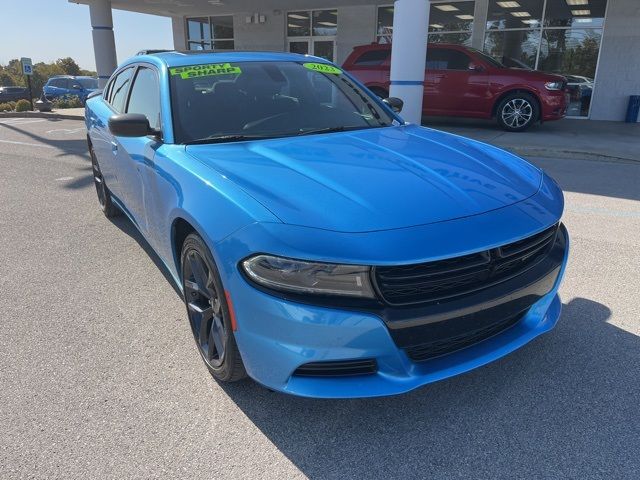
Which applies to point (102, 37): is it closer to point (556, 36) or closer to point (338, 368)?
point (556, 36)

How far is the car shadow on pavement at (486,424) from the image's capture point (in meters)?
2.03

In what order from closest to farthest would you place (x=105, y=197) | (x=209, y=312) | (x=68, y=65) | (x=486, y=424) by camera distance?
(x=486, y=424) < (x=209, y=312) < (x=105, y=197) < (x=68, y=65)

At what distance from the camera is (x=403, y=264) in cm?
188

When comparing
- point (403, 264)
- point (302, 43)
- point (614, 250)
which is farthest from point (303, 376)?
point (302, 43)

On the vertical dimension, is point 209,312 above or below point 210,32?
below

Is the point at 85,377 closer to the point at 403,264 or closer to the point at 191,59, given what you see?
the point at 403,264

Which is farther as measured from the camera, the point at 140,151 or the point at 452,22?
the point at 452,22

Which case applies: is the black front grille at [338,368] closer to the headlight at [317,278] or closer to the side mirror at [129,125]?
the headlight at [317,278]

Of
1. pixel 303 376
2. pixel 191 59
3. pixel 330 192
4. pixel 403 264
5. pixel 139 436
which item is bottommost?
pixel 139 436

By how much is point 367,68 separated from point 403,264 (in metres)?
11.0

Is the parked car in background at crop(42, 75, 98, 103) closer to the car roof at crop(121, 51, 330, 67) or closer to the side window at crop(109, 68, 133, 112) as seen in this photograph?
the side window at crop(109, 68, 133, 112)

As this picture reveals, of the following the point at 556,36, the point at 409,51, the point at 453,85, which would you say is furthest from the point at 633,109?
the point at 409,51

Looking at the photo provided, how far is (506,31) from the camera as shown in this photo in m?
14.9

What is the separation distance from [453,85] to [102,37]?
11.8m
